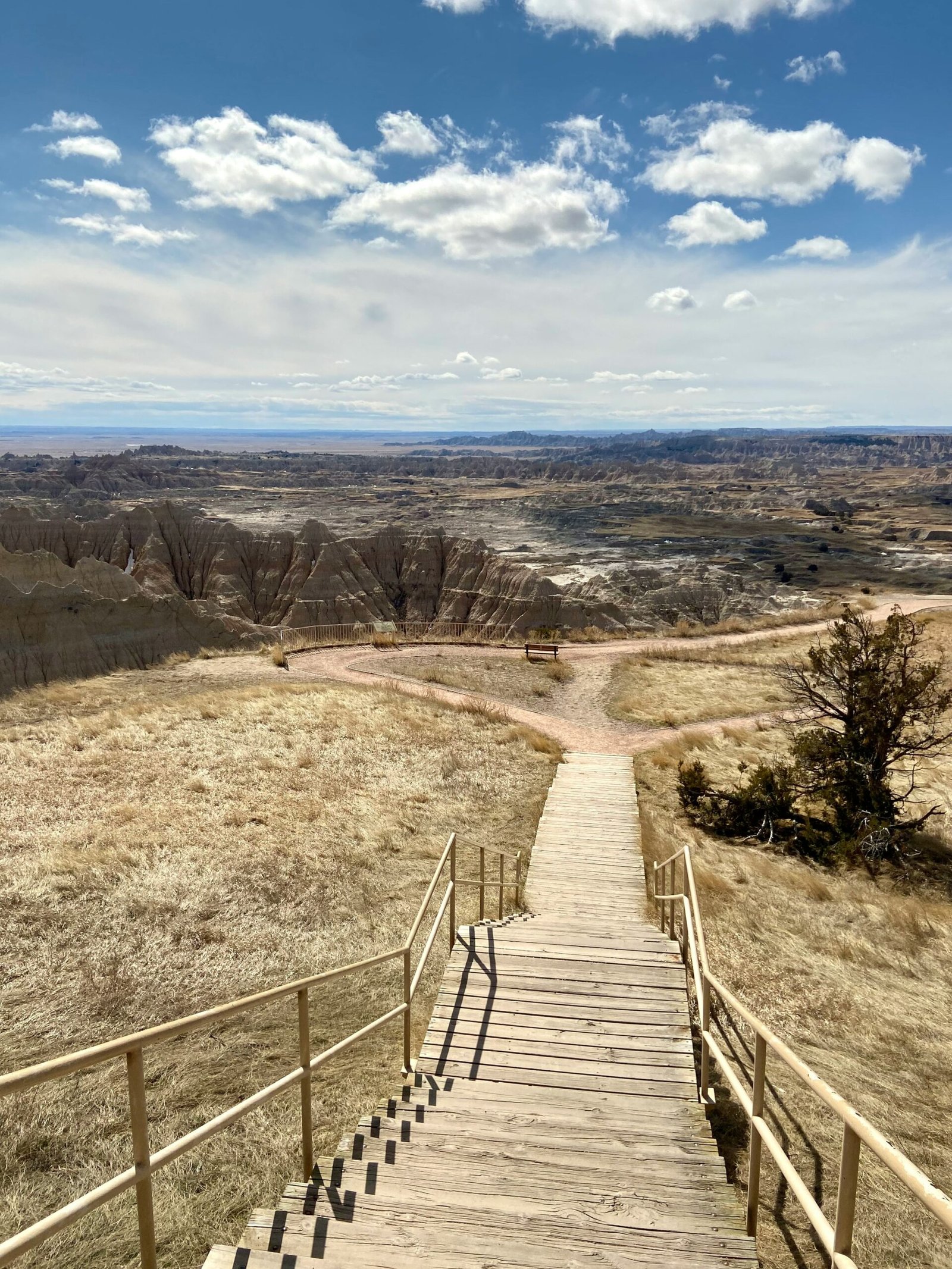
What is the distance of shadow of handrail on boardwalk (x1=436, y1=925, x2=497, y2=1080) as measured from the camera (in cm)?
614

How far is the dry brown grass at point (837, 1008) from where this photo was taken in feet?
16.1

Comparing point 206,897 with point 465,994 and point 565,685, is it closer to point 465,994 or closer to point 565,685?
point 465,994

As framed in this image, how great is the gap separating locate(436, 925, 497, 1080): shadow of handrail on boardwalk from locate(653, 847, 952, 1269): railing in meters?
1.86

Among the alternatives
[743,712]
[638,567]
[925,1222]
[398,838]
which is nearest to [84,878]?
[398,838]

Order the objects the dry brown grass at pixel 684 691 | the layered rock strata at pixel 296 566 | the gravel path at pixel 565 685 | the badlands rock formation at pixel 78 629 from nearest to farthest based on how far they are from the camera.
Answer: the gravel path at pixel 565 685, the dry brown grass at pixel 684 691, the badlands rock formation at pixel 78 629, the layered rock strata at pixel 296 566

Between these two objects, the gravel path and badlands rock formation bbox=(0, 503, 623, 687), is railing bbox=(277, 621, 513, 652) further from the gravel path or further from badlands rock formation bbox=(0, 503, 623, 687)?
badlands rock formation bbox=(0, 503, 623, 687)

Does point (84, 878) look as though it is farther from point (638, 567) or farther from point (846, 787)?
point (638, 567)

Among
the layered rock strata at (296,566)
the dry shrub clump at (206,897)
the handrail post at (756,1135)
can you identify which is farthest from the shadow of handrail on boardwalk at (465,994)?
the layered rock strata at (296,566)

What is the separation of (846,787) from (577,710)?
8.87 metres

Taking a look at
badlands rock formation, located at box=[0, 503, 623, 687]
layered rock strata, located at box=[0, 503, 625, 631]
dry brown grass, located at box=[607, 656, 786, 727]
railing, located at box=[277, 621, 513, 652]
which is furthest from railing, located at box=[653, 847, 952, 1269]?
layered rock strata, located at box=[0, 503, 625, 631]

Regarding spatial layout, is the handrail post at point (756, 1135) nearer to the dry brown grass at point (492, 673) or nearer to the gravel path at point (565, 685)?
the gravel path at point (565, 685)

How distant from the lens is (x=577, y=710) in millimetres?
22172

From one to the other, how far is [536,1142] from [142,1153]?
2.71 metres

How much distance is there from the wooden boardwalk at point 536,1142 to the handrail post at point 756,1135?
133 mm
